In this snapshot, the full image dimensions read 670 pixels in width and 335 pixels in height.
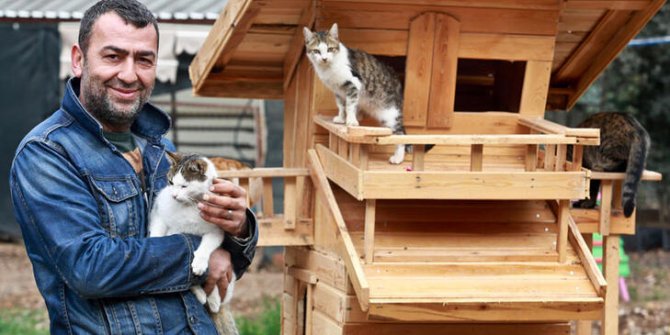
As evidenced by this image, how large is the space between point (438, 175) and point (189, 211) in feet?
5.46

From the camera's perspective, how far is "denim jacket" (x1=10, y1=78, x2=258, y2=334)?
2.86 metres

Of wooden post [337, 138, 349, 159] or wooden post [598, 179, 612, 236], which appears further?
wooden post [598, 179, 612, 236]

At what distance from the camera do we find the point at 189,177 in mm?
3531

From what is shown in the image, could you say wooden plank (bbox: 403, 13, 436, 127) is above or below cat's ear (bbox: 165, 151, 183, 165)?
above

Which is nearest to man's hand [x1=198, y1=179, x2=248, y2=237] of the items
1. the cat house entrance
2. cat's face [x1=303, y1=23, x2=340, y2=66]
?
cat's face [x1=303, y1=23, x2=340, y2=66]

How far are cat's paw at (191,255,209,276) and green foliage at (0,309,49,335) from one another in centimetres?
653

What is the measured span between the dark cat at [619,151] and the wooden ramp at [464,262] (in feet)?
3.48

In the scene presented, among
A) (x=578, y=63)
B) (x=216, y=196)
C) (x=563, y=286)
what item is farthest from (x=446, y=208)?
(x=216, y=196)

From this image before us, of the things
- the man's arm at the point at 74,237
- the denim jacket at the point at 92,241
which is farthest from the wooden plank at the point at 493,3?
the man's arm at the point at 74,237

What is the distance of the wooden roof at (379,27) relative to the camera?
5.73 m

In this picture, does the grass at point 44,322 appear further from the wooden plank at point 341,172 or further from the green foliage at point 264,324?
the wooden plank at point 341,172

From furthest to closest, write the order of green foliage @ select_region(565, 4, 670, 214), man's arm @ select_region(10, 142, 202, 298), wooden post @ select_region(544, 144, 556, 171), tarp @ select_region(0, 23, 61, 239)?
1. green foliage @ select_region(565, 4, 670, 214)
2. tarp @ select_region(0, 23, 61, 239)
3. wooden post @ select_region(544, 144, 556, 171)
4. man's arm @ select_region(10, 142, 202, 298)

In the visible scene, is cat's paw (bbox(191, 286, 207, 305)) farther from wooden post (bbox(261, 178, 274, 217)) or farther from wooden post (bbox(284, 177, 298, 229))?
wooden post (bbox(261, 178, 274, 217))

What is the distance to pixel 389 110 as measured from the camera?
5.80 m
